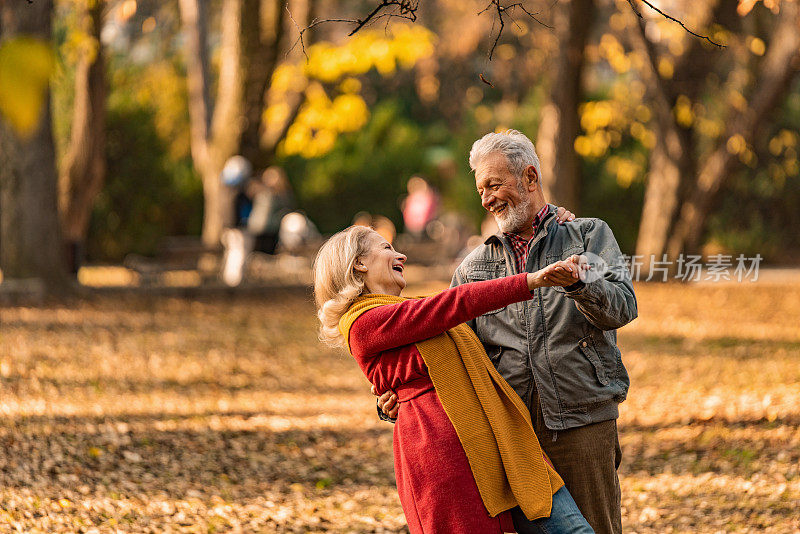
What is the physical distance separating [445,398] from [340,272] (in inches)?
20.5

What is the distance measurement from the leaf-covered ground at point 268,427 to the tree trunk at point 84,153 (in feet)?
9.63

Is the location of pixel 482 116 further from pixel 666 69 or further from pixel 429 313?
pixel 429 313

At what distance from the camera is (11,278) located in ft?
41.4

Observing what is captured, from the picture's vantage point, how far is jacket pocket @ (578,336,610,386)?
3.22 m

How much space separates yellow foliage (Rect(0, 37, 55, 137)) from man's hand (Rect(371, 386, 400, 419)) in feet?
6.15

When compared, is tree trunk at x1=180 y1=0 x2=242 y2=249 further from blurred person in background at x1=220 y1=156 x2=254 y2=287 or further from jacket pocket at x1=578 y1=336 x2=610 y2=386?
jacket pocket at x1=578 y1=336 x2=610 y2=386

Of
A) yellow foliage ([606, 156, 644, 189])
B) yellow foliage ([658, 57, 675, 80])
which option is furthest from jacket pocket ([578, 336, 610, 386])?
yellow foliage ([606, 156, 644, 189])

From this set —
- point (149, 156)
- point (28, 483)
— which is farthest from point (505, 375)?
point (149, 156)

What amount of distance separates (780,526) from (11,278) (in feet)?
33.3

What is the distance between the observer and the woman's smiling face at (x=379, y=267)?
3.14 m

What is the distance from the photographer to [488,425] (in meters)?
3.03

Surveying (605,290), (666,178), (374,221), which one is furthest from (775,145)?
(605,290)

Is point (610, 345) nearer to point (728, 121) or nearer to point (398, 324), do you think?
point (398, 324)

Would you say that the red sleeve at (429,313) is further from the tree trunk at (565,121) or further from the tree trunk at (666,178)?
the tree trunk at (666,178)
